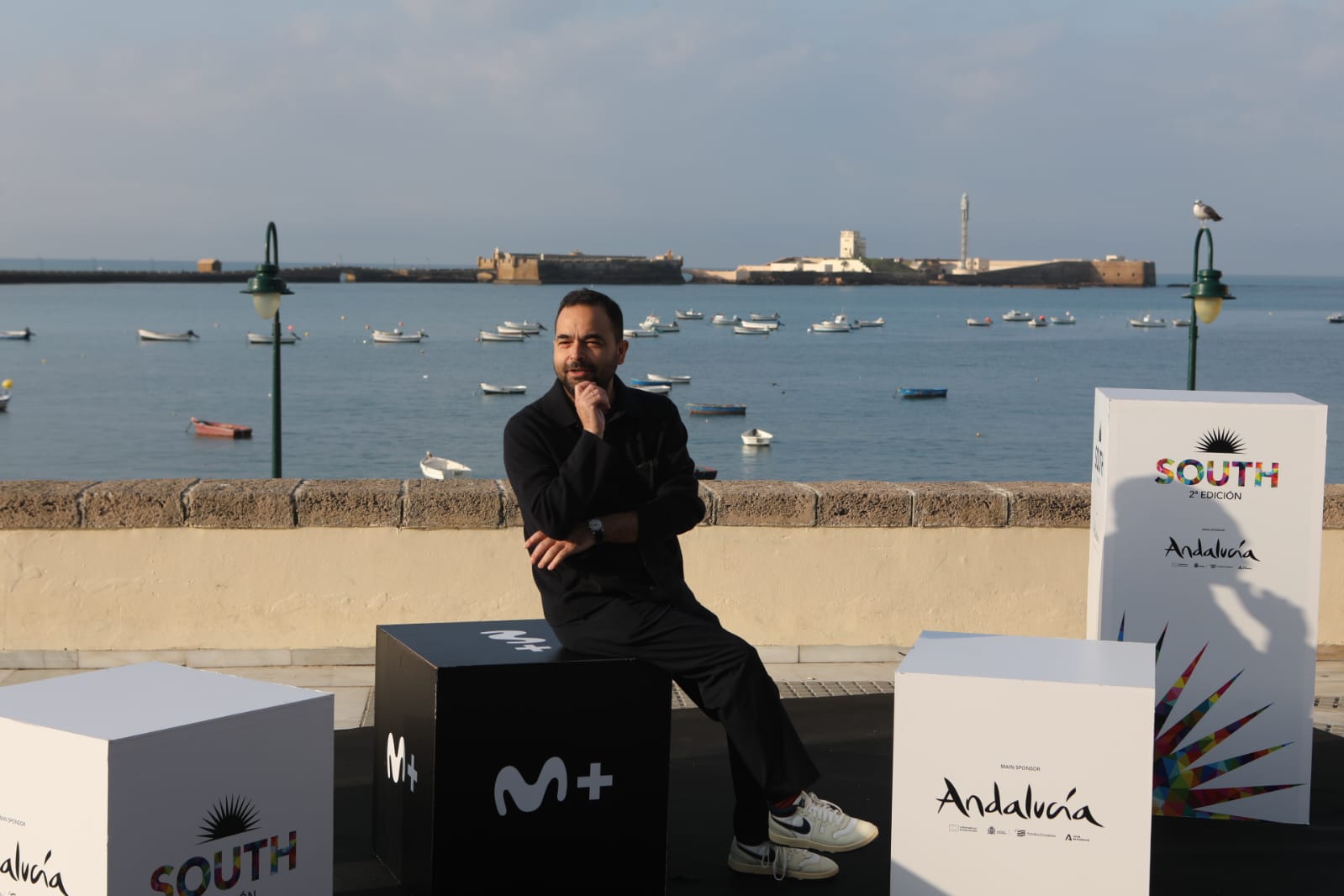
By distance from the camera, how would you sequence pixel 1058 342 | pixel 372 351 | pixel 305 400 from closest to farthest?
pixel 305 400 < pixel 372 351 < pixel 1058 342

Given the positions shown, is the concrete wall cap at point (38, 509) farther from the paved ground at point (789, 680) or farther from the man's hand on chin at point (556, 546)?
the man's hand on chin at point (556, 546)

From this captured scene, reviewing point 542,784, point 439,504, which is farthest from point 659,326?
point 542,784

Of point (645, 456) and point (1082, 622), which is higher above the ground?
point (645, 456)

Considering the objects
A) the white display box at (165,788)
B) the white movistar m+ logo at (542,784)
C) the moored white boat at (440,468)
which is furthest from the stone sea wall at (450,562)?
the moored white boat at (440,468)

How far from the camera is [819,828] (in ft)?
15.0

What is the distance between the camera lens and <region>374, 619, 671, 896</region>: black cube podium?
4000mm

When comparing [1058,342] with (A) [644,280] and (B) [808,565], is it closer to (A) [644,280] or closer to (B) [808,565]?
(A) [644,280]

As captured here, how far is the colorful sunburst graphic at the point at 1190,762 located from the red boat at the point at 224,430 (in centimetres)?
5168

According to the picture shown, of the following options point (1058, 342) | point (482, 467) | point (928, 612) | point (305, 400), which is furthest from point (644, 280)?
point (928, 612)

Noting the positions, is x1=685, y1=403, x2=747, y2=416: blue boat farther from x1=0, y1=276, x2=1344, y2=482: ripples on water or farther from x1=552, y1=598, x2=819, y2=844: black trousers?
x1=552, y1=598, x2=819, y2=844: black trousers

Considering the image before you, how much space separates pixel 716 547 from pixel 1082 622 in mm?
→ 1845

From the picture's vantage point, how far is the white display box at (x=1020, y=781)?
3.78 meters

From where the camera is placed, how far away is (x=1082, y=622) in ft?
23.2

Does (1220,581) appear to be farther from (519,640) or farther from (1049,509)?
(519,640)
